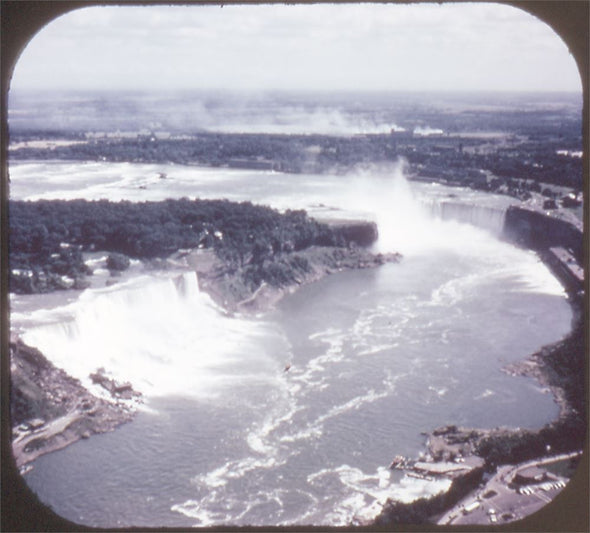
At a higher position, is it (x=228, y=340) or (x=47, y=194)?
(x=47, y=194)

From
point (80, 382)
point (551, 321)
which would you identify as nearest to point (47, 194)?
point (80, 382)

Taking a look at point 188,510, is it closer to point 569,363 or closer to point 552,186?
point 569,363

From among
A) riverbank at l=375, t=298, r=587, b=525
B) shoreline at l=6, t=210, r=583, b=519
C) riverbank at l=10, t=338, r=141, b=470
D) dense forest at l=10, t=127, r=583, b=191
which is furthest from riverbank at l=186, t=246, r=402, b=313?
dense forest at l=10, t=127, r=583, b=191

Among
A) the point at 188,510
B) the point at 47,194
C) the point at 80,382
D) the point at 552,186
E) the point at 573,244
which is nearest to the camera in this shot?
the point at 188,510

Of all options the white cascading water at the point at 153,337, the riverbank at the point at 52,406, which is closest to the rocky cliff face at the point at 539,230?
the white cascading water at the point at 153,337

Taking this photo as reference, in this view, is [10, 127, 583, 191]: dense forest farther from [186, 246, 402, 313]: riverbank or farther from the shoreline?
the shoreline

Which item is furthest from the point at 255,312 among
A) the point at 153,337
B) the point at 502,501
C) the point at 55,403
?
the point at 502,501
